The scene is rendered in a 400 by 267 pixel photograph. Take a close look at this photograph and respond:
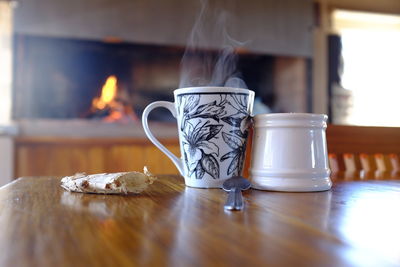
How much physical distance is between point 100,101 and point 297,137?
5.79 ft

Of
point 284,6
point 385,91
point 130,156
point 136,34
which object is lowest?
point 130,156

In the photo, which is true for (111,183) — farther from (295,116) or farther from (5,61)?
(5,61)

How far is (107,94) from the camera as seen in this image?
2096 millimetres

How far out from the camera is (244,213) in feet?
1.07

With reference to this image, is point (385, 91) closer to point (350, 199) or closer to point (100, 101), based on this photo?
point (100, 101)

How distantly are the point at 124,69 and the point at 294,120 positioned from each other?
1.81 metres

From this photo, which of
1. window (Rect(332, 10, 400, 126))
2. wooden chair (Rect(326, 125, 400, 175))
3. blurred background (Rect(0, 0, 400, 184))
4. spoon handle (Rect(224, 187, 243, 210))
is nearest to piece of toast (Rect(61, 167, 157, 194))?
spoon handle (Rect(224, 187, 243, 210))

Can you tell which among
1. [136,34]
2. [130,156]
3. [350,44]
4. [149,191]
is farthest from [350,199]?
[350,44]

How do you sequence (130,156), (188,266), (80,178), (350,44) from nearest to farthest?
(188,266) → (80,178) → (130,156) → (350,44)

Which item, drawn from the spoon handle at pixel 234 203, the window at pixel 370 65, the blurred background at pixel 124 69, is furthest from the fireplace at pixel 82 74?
the spoon handle at pixel 234 203

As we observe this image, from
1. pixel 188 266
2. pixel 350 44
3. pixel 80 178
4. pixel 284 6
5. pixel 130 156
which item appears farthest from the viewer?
pixel 350 44

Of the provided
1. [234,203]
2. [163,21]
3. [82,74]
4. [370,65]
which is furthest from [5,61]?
[370,65]

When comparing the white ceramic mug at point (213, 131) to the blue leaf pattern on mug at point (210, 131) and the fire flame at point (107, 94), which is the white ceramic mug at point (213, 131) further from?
the fire flame at point (107, 94)

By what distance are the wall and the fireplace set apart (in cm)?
6
